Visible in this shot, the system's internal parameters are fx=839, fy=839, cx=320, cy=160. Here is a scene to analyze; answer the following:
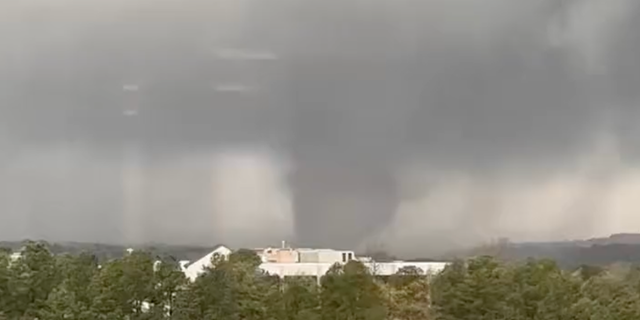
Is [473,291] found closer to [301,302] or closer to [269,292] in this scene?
[301,302]

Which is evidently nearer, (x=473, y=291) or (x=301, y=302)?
(x=301, y=302)

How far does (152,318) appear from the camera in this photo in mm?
6707

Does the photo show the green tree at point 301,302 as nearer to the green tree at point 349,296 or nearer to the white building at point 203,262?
the green tree at point 349,296

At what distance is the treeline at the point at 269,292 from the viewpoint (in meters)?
6.66

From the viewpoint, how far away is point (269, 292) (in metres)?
7.15

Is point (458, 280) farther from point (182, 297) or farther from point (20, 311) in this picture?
point (20, 311)

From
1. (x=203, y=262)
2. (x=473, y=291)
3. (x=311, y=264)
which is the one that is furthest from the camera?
(x=311, y=264)

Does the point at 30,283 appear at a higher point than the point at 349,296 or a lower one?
higher

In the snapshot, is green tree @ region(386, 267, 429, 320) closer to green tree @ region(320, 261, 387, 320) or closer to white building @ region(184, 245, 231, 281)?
green tree @ region(320, 261, 387, 320)

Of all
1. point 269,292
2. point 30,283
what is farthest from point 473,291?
point 30,283

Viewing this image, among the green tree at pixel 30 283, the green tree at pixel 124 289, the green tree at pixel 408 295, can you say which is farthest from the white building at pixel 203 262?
the green tree at pixel 408 295

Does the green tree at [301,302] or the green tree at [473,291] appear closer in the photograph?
the green tree at [301,302]

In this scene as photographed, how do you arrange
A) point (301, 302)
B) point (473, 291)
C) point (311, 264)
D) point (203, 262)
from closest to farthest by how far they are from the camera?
1. point (301, 302)
2. point (473, 291)
3. point (203, 262)
4. point (311, 264)

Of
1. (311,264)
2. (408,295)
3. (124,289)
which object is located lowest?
(408,295)
